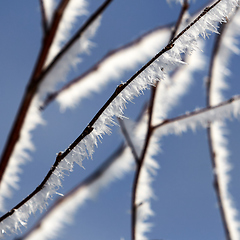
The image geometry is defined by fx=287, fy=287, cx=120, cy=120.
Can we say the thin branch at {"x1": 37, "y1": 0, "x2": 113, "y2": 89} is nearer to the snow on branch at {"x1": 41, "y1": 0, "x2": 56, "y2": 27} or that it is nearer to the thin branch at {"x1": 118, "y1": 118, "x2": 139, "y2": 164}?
the snow on branch at {"x1": 41, "y1": 0, "x2": 56, "y2": 27}

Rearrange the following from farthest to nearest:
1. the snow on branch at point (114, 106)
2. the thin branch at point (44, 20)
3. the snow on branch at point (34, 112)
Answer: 1. the thin branch at point (44, 20)
2. the snow on branch at point (34, 112)
3. the snow on branch at point (114, 106)

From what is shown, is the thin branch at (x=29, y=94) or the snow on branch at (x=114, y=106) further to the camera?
the thin branch at (x=29, y=94)

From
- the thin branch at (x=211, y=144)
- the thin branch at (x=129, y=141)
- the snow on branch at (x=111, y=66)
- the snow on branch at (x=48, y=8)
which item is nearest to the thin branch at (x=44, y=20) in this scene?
the snow on branch at (x=48, y=8)

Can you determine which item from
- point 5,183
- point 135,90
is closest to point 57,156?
point 135,90

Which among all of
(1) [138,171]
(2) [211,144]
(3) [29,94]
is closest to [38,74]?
(3) [29,94]

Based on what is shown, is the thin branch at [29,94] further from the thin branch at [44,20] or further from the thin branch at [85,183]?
the thin branch at [85,183]

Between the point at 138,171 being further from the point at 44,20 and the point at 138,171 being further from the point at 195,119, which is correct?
the point at 44,20

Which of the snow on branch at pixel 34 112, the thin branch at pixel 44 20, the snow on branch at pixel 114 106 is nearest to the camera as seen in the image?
the snow on branch at pixel 114 106
